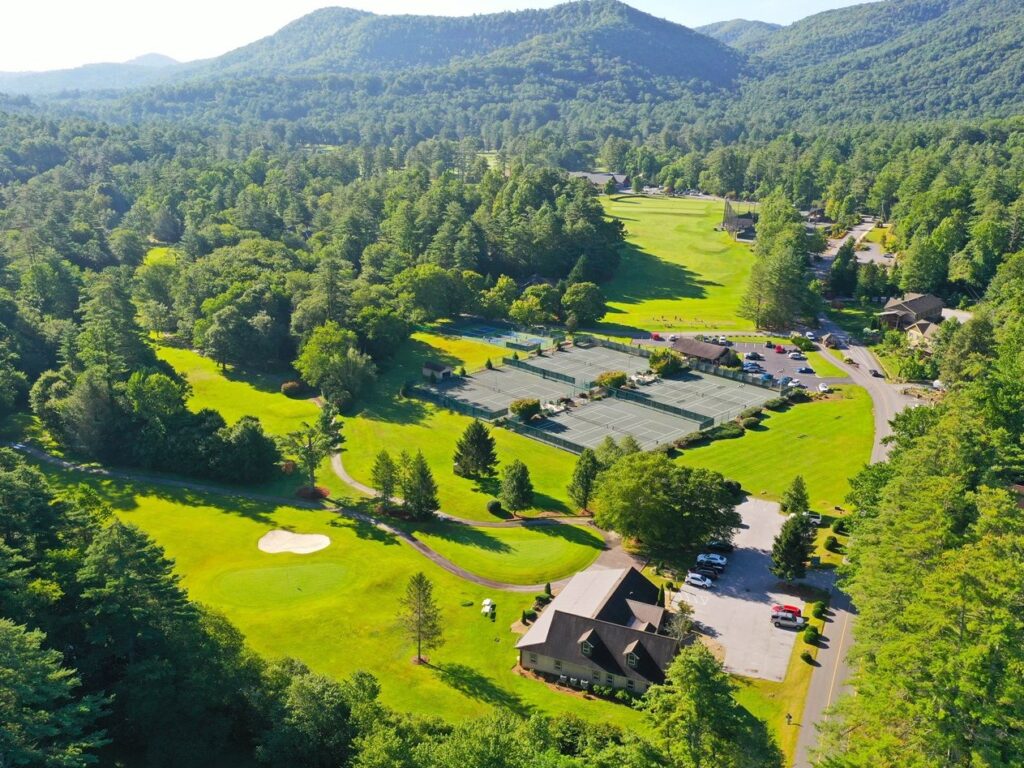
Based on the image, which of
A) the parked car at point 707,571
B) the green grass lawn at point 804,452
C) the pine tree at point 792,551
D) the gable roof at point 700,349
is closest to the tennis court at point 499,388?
the gable roof at point 700,349

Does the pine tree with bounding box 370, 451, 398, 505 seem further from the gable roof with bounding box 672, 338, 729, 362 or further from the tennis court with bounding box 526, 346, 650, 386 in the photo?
the gable roof with bounding box 672, 338, 729, 362

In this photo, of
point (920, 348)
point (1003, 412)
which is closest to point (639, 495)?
point (1003, 412)

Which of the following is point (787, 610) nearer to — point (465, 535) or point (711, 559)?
point (711, 559)

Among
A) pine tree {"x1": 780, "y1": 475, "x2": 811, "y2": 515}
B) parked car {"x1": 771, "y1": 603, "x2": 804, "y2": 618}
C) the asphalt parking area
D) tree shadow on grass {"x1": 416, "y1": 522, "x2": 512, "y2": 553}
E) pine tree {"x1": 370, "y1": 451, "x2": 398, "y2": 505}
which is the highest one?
pine tree {"x1": 780, "y1": 475, "x2": 811, "y2": 515}

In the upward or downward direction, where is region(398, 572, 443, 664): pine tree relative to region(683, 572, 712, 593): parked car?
upward

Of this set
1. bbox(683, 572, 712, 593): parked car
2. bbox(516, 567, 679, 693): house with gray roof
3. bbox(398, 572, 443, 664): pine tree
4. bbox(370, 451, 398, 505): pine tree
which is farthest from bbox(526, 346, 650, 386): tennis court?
bbox(398, 572, 443, 664): pine tree

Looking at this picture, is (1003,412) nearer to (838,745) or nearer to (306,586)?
(838,745)
